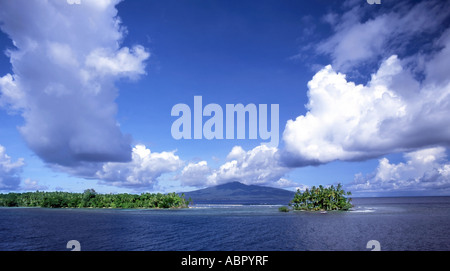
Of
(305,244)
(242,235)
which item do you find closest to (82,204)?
(242,235)

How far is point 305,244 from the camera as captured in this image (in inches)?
1238

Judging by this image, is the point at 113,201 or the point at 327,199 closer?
the point at 327,199

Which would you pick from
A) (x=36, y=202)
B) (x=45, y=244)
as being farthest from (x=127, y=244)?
(x=36, y=202)

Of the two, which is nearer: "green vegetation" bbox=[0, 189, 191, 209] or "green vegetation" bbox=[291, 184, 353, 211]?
"green vegetation" bbox=[291, 184, 353, 211]

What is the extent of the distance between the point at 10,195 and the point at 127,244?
6606 inches

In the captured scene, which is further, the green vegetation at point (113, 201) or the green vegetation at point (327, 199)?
the green vegetation at point (113, 201)

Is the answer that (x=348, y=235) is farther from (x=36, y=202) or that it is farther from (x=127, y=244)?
(x=36, y=202)

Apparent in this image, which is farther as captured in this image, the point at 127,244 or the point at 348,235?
the point at 348,235
